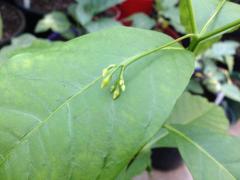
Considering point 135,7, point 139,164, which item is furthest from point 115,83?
point 135,7

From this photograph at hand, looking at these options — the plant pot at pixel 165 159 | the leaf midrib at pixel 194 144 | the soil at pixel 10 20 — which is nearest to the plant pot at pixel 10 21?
the soil at pixel 10 20

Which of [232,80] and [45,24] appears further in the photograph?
[232,80]

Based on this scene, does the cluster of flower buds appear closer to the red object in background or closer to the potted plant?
the potted plant

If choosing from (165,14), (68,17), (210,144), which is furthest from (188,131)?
(68,17)

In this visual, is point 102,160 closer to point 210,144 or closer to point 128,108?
point 128,108

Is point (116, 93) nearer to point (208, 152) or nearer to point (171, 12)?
point (208, 152)

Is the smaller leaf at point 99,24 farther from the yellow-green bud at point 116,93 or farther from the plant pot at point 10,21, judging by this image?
the yellow-green bud at point 116,93

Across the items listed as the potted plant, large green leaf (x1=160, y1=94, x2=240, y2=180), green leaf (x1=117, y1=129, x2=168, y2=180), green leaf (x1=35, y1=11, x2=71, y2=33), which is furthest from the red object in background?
the potted plant
